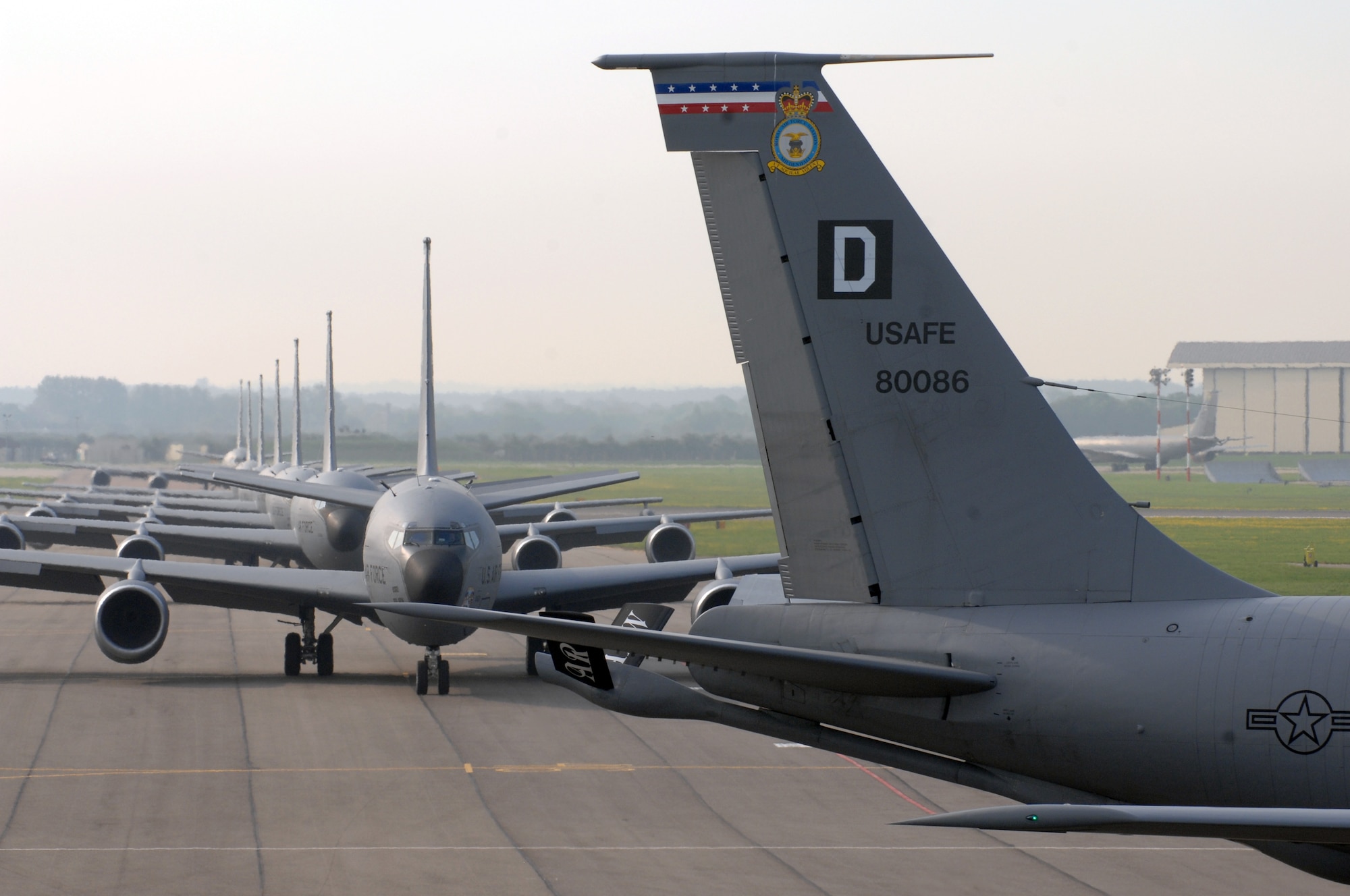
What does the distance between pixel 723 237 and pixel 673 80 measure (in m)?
1.22

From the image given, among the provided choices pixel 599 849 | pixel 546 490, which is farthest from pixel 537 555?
pixel 599 849

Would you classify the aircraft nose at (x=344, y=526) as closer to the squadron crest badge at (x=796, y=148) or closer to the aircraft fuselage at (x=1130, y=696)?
the aircraft fuselage at (x=1130, y=696)

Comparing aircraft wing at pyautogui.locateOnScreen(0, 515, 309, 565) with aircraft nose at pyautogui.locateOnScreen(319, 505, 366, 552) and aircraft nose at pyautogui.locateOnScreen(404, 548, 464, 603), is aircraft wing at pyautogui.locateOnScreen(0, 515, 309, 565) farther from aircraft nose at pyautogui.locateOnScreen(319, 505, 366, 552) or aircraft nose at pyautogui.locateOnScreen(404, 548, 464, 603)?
aircraft nose at pyautogui.locateOnScreen(404, 548, 464, 603)

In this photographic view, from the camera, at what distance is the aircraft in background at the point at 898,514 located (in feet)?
30.8

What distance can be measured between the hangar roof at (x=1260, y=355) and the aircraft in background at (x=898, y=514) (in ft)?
407

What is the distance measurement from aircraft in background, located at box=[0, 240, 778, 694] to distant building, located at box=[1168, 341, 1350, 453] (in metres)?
103

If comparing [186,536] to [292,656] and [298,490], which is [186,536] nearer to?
[292,656]

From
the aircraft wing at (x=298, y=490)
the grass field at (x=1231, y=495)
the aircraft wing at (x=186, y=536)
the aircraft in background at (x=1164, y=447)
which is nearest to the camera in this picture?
the aircraft wing at (x=298, y=490)

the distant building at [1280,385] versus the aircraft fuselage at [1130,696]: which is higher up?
the distant building at [1280,385]

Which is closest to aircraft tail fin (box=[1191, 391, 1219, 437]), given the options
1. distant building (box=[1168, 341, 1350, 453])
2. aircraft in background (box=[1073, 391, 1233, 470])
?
aircraft in background (box=[1073, 391, 1233, 470])

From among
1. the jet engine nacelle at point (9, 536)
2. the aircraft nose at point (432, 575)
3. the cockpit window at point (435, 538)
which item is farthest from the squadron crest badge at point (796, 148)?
the jet engine nacelle at point (9, 536)

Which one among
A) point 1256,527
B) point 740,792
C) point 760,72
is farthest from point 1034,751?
point 1256,527

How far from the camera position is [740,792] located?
19.5 metres

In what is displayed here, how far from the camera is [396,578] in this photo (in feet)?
86.6
